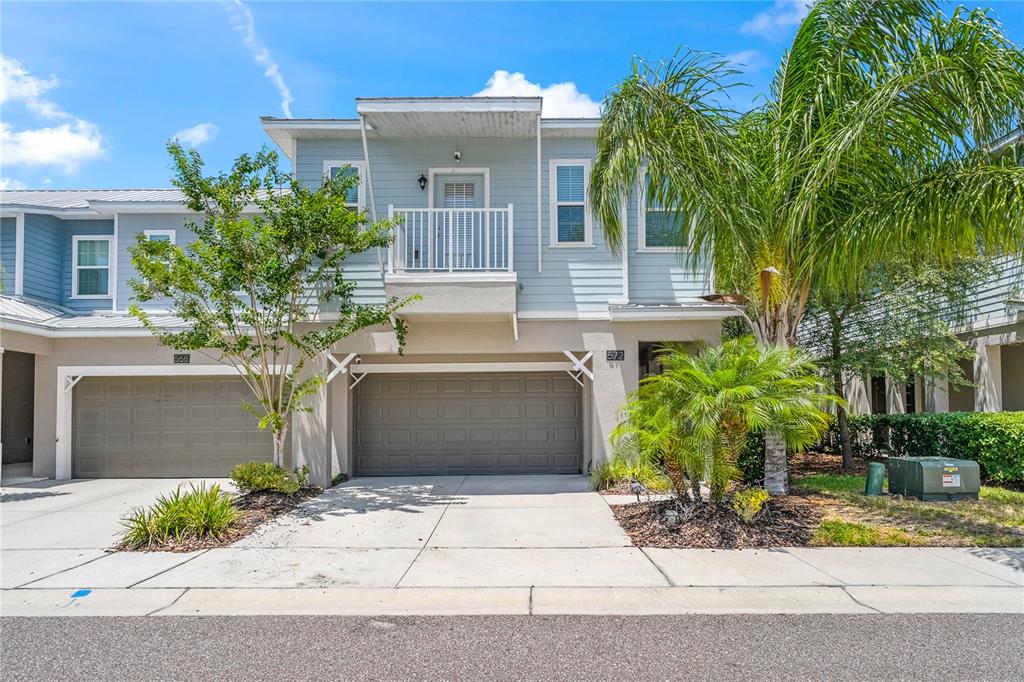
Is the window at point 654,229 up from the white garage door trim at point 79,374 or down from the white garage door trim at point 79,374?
up

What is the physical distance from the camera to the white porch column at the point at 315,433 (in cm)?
1171

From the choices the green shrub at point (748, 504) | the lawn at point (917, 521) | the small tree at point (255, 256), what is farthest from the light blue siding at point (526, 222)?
the green shrub at point (748, 504)

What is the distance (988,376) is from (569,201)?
9203 mm

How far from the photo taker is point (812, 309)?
13609 mm

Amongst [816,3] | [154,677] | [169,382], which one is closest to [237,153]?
[169,382]

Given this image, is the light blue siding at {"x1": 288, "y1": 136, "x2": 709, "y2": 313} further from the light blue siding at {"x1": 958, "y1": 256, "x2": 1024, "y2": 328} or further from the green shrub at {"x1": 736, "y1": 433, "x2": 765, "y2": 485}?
the light blue siding at {"x1": 958, "y1": 256, "x2": 1024, "y2": 328}

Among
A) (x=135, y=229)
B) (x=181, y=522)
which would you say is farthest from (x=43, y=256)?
(x=181, y=522)

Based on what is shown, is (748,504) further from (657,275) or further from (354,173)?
(354,173)

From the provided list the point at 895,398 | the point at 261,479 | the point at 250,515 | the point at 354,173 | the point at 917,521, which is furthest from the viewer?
the point at 895,398

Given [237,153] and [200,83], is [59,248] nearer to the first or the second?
[200,83]

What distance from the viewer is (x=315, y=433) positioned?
38.8 feet

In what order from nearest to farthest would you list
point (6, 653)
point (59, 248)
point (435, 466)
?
1. point (6, 653)
2. point (435, 466)
3. point (59, 248)

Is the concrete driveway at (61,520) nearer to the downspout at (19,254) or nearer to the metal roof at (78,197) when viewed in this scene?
the downspout at (19,254)

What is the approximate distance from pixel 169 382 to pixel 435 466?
5.34 m
